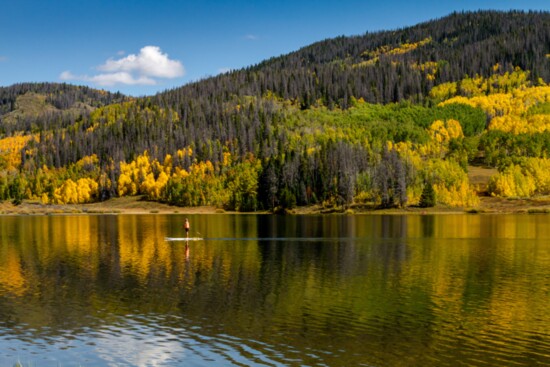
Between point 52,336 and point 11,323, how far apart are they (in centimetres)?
567

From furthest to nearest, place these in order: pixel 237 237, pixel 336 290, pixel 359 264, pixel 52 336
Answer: pixel 237 237
pixel 359 264
pixel 336 290
pixel 52 336

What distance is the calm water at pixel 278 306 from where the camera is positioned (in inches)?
1414

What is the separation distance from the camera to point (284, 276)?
64000 mm

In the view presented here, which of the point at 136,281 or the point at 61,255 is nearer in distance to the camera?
the point at 136,281

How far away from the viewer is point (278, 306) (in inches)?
1908

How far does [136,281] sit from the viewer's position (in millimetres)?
61094

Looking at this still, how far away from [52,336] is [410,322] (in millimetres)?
24099

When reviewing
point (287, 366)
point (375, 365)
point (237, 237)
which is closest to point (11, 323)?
point (287, 366)

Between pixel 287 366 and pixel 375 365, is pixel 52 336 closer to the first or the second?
pixel 287 366

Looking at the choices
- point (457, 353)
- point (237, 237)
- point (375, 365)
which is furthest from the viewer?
point (237, 237)

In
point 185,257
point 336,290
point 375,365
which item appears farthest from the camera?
point 185,257

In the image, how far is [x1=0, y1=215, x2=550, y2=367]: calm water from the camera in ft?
118

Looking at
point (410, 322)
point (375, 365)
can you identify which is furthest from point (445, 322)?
point (375, 365)

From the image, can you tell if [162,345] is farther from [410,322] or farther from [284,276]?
[284,276]
